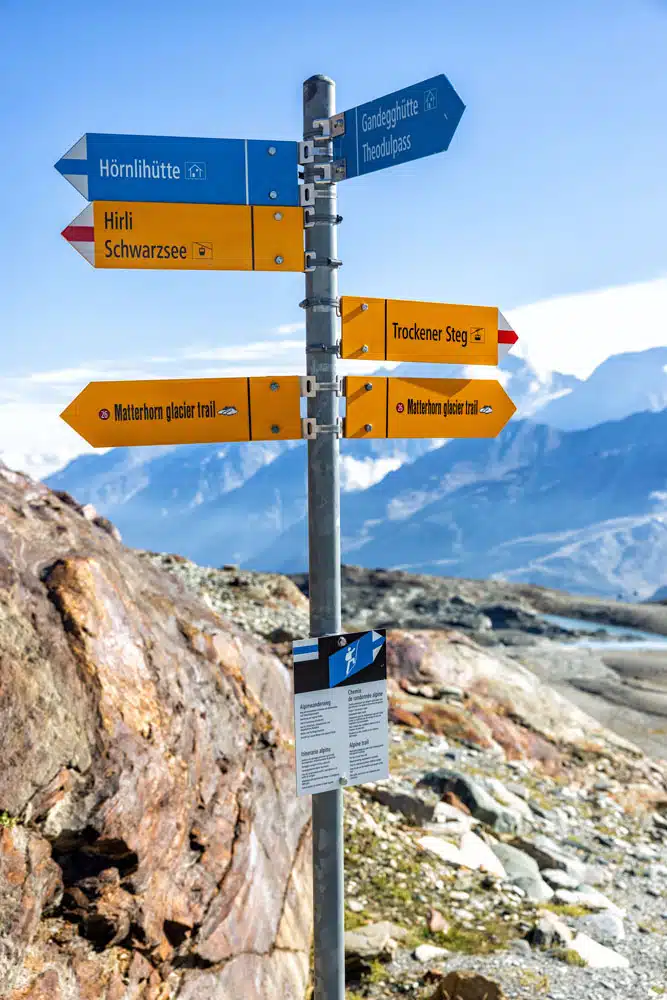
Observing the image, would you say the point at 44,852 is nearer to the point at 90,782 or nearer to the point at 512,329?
the point at 90,782

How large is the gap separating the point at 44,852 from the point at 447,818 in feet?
22.9

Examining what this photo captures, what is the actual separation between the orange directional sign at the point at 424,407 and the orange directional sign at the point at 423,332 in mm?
131

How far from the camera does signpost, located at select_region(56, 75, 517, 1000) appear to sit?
13.9 ft

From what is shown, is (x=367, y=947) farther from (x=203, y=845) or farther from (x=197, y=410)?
(x=197, y=410)

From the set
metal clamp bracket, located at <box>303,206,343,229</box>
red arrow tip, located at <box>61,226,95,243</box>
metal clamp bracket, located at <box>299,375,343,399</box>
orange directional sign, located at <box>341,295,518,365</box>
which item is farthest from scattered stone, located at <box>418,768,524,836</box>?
red arrow tip, located at <box>61,226,95,243</box>

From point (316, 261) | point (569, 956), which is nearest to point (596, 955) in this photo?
point (569, 956)

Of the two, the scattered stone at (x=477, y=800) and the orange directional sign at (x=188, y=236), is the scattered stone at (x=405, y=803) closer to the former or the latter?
the scattered stone at (x=477, y=800)

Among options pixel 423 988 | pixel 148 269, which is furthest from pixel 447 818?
pixel 148 269

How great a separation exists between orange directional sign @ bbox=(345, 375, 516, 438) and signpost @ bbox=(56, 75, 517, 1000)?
0.02 metres

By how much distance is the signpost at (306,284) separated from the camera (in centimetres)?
423

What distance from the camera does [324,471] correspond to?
431 centimetres

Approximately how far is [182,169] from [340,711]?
2.82 metres

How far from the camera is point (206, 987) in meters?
5.32

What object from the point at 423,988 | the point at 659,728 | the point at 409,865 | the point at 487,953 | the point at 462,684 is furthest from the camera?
the point at 659,728
